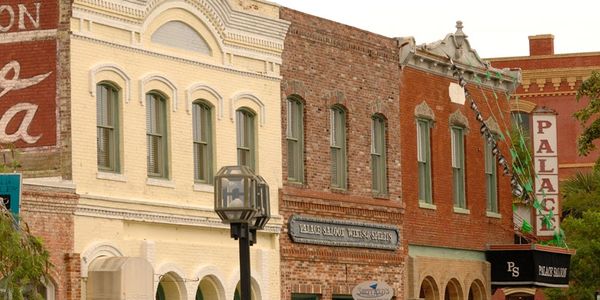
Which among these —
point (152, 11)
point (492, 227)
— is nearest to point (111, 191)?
point (152, 11)

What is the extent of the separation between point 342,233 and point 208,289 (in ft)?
17.2

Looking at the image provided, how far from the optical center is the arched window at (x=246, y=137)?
110 ft

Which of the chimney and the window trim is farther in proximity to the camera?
the chimney

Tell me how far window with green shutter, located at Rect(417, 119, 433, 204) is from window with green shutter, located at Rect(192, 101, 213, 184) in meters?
9.16

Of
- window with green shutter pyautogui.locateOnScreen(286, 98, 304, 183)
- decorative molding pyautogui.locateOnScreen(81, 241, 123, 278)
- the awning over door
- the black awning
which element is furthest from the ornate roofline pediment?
the awning over door

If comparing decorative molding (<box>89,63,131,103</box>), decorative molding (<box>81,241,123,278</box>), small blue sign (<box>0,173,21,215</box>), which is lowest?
decorative molding (<box>81,241,123,278</box>)

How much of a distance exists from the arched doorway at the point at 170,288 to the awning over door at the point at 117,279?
247 centimetres

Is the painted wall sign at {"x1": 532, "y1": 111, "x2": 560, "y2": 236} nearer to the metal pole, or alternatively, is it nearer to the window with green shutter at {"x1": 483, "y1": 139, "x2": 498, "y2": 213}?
the window with green shutter at {"x1": 483, "y1": 139, "x2": 498, "y2": 213}

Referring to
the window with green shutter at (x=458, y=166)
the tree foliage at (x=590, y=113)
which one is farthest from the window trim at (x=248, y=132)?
the window with green shutter at (x=458, y=166)

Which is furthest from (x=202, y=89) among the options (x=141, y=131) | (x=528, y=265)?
(x=528, y=265)

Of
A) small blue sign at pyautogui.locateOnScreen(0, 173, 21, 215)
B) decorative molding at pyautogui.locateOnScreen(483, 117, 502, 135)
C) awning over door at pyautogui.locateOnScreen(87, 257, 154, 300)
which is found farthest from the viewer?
decorative molding at pyautogui.locateOnScreen(483, 117, 502, 135)

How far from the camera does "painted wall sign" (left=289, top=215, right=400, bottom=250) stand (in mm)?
35219

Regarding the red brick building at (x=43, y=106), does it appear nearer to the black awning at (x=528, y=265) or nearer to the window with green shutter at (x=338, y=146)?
the window with green shutter at (x=338, y=146)

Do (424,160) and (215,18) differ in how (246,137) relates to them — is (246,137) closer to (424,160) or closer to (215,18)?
(215,18)
